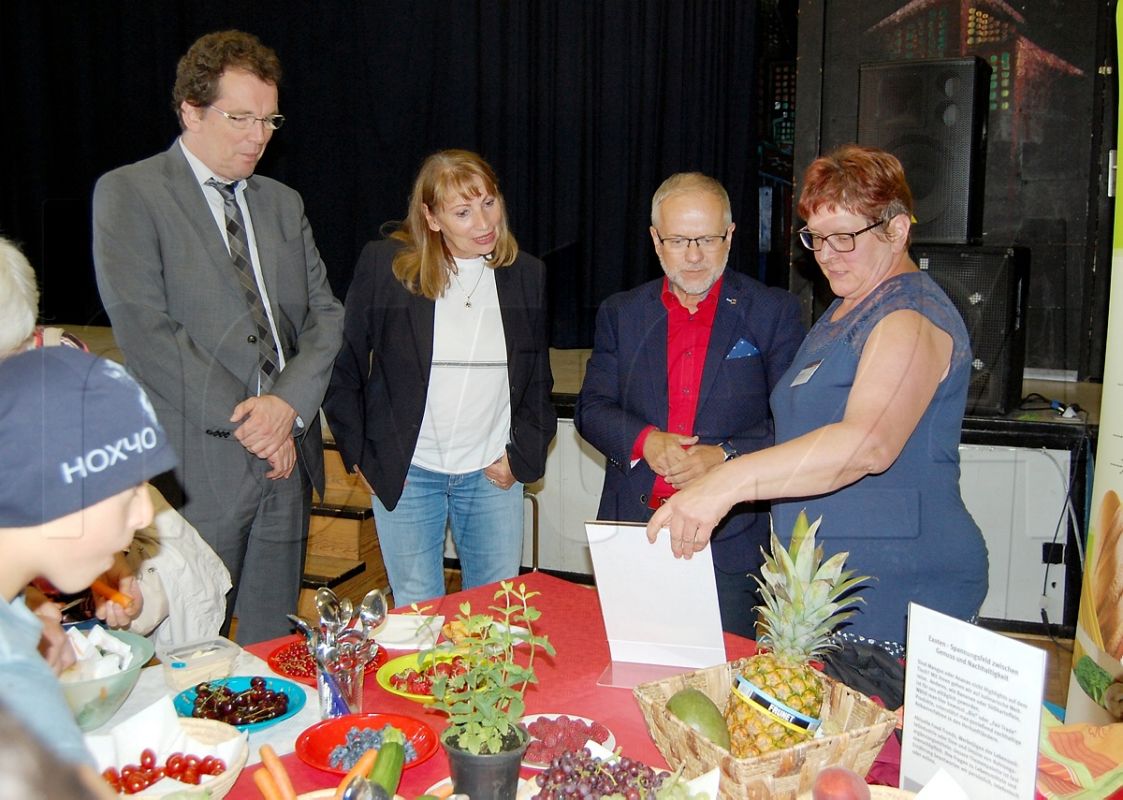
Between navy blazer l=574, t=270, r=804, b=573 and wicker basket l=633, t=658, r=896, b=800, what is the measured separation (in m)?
1.02

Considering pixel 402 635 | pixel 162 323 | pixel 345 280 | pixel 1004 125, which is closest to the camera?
pixel 402 635

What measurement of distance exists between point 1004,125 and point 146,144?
4.08 metres

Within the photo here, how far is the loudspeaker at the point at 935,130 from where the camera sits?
11.1 ft

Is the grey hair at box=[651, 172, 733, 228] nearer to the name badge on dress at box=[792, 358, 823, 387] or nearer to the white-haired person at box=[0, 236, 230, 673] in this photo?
the name badge on dress at box=[792, 358, 823, 387]

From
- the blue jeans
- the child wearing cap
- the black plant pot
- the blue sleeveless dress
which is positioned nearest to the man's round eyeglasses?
the blue sleeveless dress

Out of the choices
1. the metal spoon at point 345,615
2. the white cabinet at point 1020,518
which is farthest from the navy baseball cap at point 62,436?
the white cabinet at point 1020,518

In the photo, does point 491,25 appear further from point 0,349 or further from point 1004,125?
point 0,349

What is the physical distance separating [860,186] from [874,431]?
1.50 ft

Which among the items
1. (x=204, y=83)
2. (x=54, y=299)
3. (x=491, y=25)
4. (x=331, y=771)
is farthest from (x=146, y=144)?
(x=331, y=771)

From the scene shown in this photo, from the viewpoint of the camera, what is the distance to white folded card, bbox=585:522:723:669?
56.3 inches

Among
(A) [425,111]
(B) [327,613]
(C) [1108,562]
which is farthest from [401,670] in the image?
(A) [425,111]

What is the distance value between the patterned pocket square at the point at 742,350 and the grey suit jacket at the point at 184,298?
3.21ft

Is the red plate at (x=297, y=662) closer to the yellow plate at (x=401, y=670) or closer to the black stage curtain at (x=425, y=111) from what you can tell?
the yellow plate at (x=401, y=670)

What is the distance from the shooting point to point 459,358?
8.09 feet
